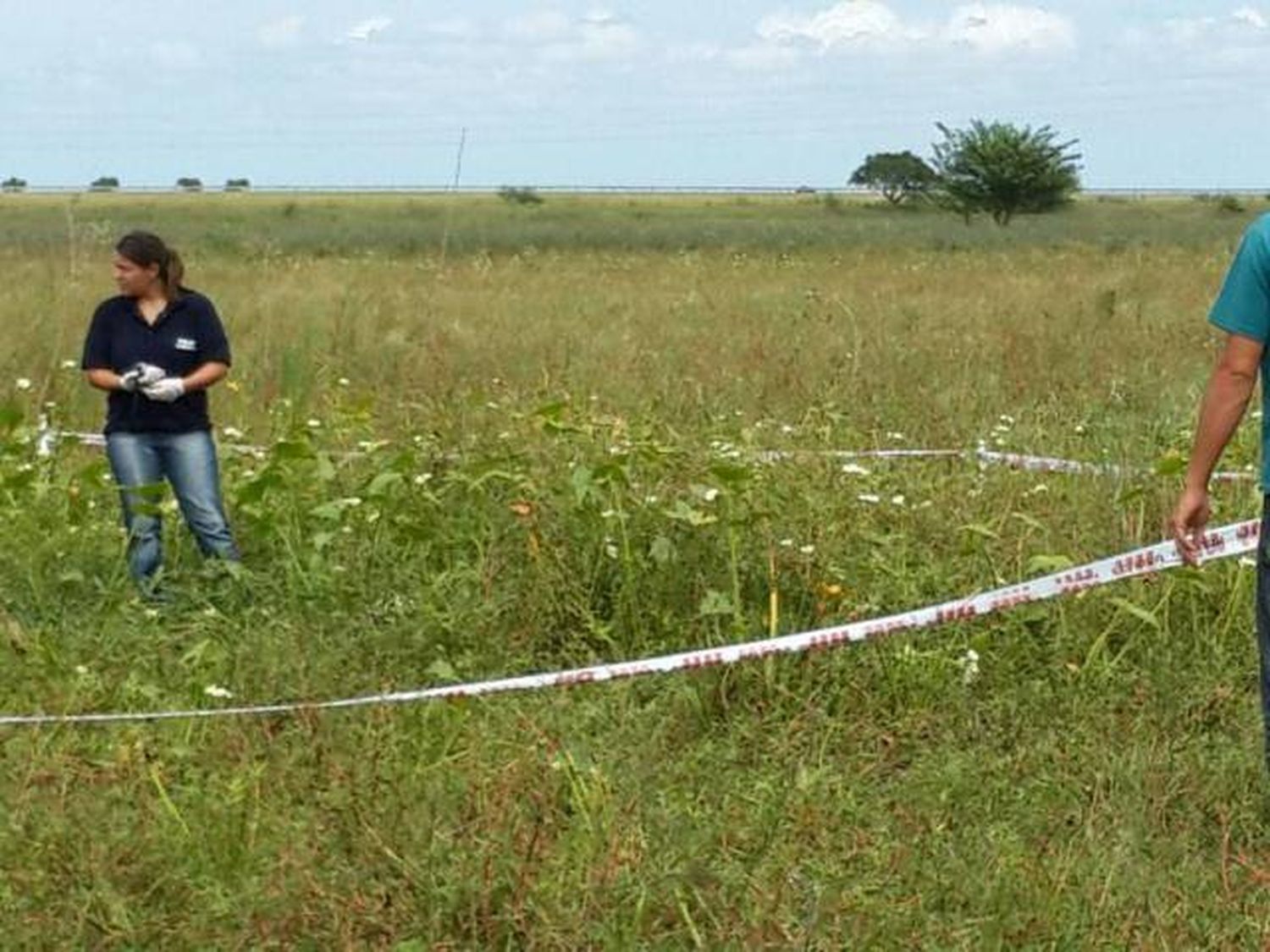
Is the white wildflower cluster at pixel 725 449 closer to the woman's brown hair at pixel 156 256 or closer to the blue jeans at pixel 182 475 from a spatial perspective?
the blue jeans at pixel 182 475

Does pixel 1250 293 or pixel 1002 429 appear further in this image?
pixel 1002 429

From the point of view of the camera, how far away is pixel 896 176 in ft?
251

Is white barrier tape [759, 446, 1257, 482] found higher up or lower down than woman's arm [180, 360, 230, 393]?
lower down

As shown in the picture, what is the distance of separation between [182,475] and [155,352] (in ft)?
1.61

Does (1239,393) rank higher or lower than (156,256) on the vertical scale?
lower

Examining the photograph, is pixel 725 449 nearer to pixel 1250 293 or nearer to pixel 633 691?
pixel 633 691

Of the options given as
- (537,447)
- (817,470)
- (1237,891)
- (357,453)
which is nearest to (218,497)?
(357,453)

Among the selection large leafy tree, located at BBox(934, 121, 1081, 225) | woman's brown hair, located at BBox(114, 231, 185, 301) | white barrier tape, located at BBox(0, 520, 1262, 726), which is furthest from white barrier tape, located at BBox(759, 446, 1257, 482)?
large leafy tree, located at BBox(934, 121, 1081, 225)

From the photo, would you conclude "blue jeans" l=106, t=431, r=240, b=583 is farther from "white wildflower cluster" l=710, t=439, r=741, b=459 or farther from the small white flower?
the small white flower

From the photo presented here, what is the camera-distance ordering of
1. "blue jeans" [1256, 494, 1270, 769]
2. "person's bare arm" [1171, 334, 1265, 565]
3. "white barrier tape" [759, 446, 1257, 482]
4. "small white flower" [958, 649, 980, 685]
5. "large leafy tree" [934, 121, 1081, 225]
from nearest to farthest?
"person's bare arm" [1171, 334, 1265, 565]
"blue jeans" [1256, 494, 1270, 769]
"small white flower" [958, 649, 980, 685]
"white barrier tape" [759, 446, 1257, 482]
"large leafy tree" [934, 121, 1081, 225]

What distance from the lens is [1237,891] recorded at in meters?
3.93

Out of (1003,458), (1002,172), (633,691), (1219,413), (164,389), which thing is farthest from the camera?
(1002,172)

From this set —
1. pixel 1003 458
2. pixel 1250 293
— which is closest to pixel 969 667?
pixel 1250 293

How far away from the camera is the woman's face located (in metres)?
6.63
